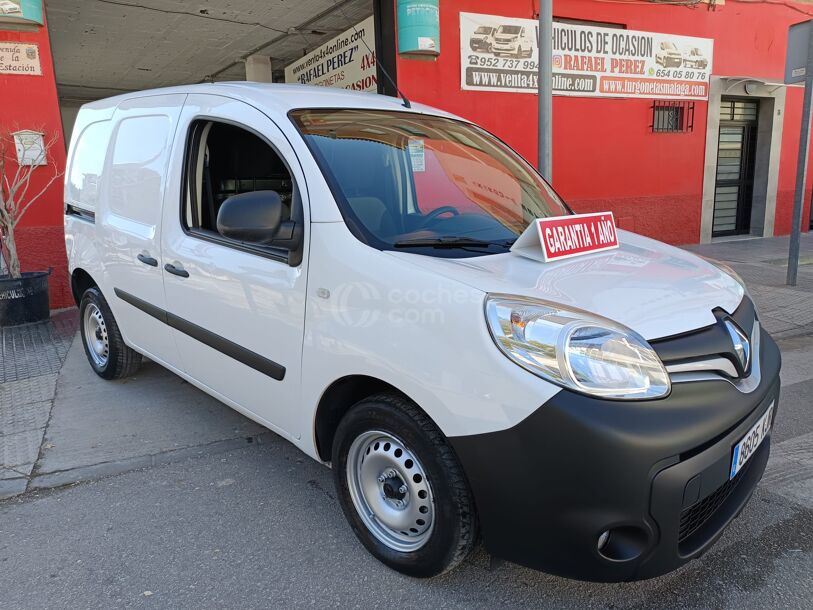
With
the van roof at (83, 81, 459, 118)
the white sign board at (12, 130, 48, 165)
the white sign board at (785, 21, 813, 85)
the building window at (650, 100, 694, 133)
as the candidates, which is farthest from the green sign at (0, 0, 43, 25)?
the building window at (650, 100, 694, 133)

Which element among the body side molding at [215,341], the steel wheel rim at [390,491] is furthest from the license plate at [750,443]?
the body side molding at [215,341]

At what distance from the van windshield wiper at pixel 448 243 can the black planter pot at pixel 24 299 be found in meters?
5.08

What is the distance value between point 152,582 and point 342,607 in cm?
76

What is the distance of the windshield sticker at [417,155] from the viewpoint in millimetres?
2904

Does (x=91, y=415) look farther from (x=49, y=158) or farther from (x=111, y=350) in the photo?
(x=49, y=158)

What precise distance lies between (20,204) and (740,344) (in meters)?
6.95

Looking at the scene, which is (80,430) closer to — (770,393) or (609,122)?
(770,393)

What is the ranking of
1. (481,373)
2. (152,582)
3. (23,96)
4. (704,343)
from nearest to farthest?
(481,373), (704,343), (152,582), (23,96)

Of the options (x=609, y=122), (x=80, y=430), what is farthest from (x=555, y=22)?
(x=80, y=430)

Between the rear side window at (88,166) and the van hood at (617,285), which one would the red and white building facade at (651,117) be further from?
the van hood at (617,285)

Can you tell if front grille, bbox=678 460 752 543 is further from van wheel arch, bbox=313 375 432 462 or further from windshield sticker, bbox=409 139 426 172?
windshield sticker, bbox=409 139 426 172

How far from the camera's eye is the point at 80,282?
15.0 feet

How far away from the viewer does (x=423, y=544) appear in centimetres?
218

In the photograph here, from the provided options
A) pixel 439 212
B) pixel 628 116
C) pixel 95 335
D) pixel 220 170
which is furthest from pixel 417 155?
pixel 628 116
